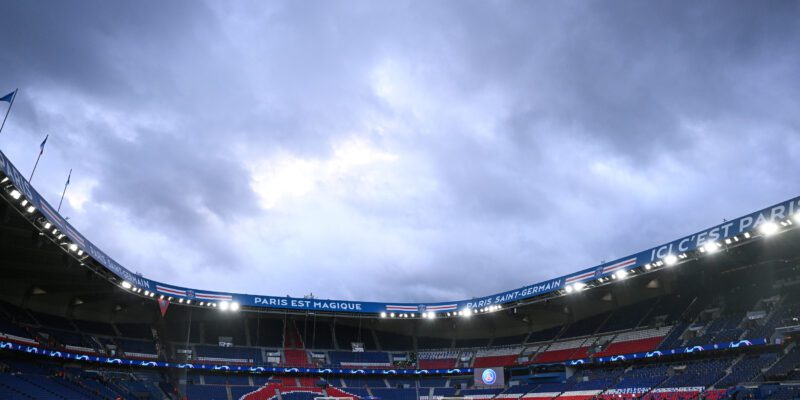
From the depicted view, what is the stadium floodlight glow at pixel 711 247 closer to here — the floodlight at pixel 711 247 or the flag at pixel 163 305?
the floodlight at pixel 711 247

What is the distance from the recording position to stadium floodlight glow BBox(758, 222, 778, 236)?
27.7 metres

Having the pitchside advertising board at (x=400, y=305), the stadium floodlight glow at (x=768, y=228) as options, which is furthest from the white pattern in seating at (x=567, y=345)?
the stadium floodlight glow at (x=768, y=228)

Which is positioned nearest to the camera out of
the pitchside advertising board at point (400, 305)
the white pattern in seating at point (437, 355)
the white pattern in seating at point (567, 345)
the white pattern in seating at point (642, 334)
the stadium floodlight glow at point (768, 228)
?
the pitchside advertising board at point (400, 305)

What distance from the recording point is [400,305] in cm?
5406

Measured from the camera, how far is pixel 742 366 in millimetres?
33031

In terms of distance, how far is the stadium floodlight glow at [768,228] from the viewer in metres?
27.7

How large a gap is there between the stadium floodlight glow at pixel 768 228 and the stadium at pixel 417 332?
0.14 metres

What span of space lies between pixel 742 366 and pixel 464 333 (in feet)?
99.8

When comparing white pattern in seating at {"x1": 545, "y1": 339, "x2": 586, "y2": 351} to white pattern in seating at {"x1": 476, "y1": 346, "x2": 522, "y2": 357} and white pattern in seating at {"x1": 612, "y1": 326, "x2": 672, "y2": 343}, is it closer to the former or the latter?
white pattern in seating at {"x1": 612, "y1": 326, "x2": 672, "y2": 343}

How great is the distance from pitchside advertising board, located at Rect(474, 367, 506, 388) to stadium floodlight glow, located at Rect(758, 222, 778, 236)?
28.3 metres

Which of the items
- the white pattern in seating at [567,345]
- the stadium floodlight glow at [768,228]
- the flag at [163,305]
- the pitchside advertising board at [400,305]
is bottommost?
the white pattern in seating at [567,345]

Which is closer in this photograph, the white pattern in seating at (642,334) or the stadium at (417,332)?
the stadium at (417,332)

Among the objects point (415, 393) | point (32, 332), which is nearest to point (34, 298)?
point (32, 332)

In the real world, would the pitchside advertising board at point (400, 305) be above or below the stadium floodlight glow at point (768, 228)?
above
